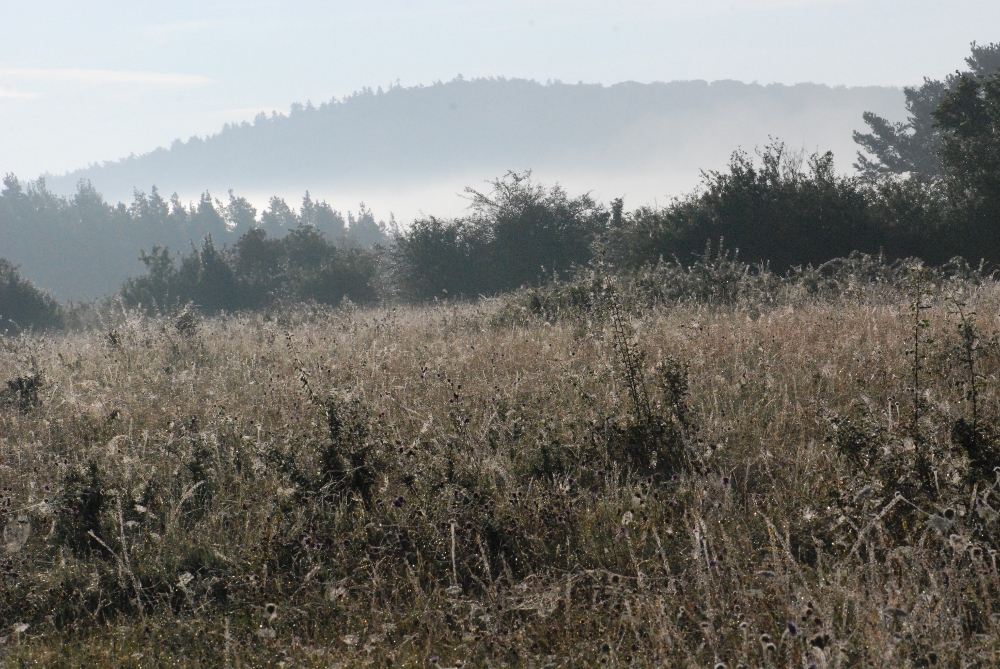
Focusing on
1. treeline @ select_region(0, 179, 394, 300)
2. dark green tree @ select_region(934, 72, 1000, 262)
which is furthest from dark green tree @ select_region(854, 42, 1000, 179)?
treeline @ select_region(0, 179, 394, 300)

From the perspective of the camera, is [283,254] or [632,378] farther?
[283,254]

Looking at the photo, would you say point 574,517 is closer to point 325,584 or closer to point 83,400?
point 325,584

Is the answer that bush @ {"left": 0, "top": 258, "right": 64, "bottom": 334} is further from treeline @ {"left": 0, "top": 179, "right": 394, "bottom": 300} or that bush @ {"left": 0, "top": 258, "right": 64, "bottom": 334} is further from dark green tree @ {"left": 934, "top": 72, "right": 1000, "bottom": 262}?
treeline @ {"left": 0, "top": 179, "right": 394, "bottom": 300}

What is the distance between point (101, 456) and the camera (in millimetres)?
4695

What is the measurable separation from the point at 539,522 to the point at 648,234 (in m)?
15.6

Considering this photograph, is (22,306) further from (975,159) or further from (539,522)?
(975,159)

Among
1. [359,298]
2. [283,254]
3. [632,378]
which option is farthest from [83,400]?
[283,254]

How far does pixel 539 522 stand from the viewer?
3.46 metres

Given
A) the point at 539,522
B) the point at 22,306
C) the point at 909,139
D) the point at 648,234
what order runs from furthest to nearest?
1. the point at 909,139
2. the point at 22,306
3. the point at 648,234
4. the point at 539,522

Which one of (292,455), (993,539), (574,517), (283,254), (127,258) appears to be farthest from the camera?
(127,258)

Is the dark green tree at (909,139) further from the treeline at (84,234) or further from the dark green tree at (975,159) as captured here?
the treeline at (84,234)

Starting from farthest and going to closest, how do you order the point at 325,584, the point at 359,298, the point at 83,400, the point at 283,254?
1. the point at 283,254
2. the point at 359,298
3. the point at 83,400
4. the point at 325,584

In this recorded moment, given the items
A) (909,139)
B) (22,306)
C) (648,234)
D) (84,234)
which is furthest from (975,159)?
(84,234)

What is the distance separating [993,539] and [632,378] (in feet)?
6.83
